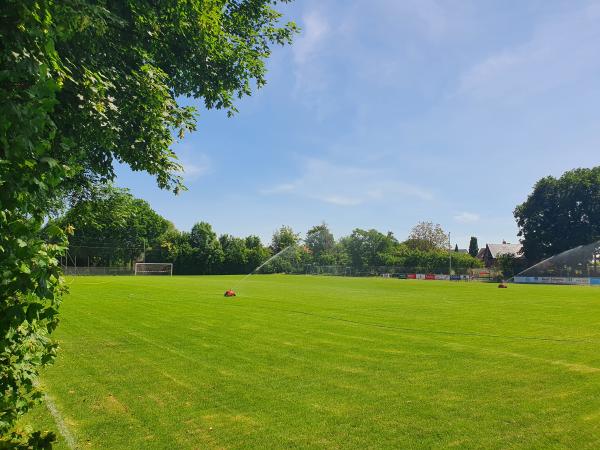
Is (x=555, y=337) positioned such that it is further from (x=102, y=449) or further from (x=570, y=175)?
(x=570, y=175)

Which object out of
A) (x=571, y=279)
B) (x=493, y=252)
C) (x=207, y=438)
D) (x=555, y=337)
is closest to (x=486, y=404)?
(x=207, y=438)

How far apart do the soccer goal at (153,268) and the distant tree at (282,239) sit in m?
28.4

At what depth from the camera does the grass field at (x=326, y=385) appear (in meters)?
5.52

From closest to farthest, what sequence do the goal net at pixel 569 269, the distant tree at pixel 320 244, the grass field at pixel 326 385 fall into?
the grass field at pixel 326 385 → the goal net at pixel 569 269 → the distant tree at pixel 320 244

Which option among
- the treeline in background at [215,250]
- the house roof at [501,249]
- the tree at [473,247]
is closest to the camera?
the treeline in background at [215,250]

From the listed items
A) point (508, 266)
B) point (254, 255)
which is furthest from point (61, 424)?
point (254, 255)

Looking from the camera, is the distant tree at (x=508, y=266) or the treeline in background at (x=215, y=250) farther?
the treeline in background at (x=215, y=250)

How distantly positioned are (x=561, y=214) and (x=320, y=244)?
45.4m

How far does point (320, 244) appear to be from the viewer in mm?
84125

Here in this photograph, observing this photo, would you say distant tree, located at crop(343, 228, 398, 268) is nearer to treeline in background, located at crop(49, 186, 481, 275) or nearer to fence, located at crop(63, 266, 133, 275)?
treeline in background, located at crop(49, 186, 481, 275)

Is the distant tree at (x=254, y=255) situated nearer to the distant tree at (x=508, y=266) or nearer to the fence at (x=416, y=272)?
the fence at (x=416, y=272)

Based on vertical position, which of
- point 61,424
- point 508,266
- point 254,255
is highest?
point 254,255

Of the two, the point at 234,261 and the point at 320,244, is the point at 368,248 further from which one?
the point at 234,261

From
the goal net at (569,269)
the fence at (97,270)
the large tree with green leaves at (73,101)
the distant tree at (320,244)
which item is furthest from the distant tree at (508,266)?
the large tree with green leaves at (73,101)
